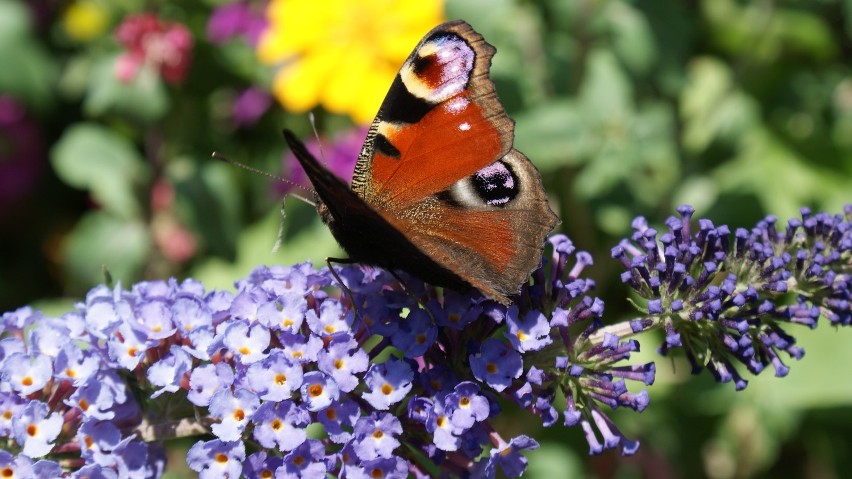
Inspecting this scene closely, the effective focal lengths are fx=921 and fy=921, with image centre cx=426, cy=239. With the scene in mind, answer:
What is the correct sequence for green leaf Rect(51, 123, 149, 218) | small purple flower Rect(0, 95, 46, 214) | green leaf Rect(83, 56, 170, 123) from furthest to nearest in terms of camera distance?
small purple flower Rect(0, 95, 46, 214), green leaf Rect(51, 123, 149, 218), green leaf Rect(83, 56, 170, 123)

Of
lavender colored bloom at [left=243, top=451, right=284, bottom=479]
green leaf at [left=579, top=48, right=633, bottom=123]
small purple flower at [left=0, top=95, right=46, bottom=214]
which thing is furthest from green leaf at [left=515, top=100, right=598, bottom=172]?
small purple flower at [left=0, top=95, right=46, bottom=214]

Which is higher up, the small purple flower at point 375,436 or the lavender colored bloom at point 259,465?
the small purple flower at point 375,436

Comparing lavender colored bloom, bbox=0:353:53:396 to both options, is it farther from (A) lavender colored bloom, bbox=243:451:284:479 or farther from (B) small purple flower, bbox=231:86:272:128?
(B) small purple flower, bbox=231:86:272:128

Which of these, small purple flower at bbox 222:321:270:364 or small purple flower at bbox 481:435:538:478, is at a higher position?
small purple flower at bbox 222:321:270:364

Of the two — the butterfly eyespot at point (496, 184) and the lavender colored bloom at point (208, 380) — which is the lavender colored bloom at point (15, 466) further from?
the butterfly eyespot at point (496, 184)

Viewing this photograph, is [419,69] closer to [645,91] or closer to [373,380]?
[373,380]

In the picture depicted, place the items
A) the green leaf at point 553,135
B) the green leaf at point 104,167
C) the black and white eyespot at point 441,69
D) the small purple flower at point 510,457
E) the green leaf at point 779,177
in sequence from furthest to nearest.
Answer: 1. the green leaf at point 779,177
2. the green leaf at point 104,167
3. the green leaf at point 553,135
4. the black and white eyespot at point 441,69
5. the small purple flower at point 510,457

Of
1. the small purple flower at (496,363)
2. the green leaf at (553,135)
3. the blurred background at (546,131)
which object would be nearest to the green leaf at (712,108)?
the blurred background at (546,131)
